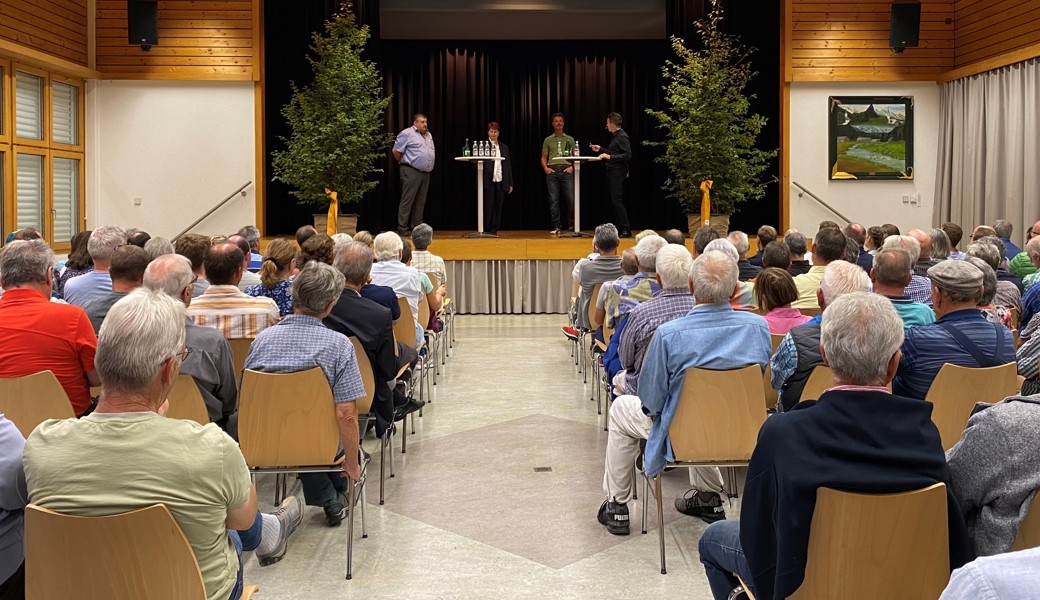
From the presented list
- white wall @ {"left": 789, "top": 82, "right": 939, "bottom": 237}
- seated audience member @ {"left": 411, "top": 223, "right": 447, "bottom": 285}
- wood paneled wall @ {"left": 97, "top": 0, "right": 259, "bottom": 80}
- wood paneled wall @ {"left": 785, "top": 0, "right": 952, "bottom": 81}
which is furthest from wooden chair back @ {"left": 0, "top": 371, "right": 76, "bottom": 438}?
wood paneled wall @ {"left": 785, "top": 0, "right": 952, "bottom": 81}

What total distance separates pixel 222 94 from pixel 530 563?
10.7m

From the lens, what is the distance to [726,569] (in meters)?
2.73

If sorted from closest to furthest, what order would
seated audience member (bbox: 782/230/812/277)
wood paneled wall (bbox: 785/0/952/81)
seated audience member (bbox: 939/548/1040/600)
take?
seated audience member (bbox: 939/548/1040/600)
seated audience member (bbox: 782/230/812/277)
wood paneled wall (bbox: 785/0/952/81)

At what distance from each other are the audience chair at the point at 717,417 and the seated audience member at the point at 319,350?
3.96 ft

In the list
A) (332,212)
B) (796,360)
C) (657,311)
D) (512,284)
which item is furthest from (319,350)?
(332,212)

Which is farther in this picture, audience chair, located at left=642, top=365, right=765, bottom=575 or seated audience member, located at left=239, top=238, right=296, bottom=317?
seated audience member, located at left=239, top=238, right=296, bottom=317

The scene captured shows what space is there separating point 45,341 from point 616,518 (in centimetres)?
238

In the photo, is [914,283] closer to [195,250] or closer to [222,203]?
[195,250]

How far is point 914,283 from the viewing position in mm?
5793

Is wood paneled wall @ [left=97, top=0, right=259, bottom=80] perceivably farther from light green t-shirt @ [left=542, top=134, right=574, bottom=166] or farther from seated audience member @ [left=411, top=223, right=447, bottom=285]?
seated audience member @ [left=411, top=223, right=447, bottom=285]

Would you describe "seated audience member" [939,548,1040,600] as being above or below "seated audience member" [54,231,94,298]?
below

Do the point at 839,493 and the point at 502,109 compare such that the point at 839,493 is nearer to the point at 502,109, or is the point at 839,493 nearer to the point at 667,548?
the point at 667,548

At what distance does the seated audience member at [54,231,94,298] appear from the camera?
20.4 ft

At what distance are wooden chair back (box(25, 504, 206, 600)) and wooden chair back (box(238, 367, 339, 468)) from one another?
1.54 meters
